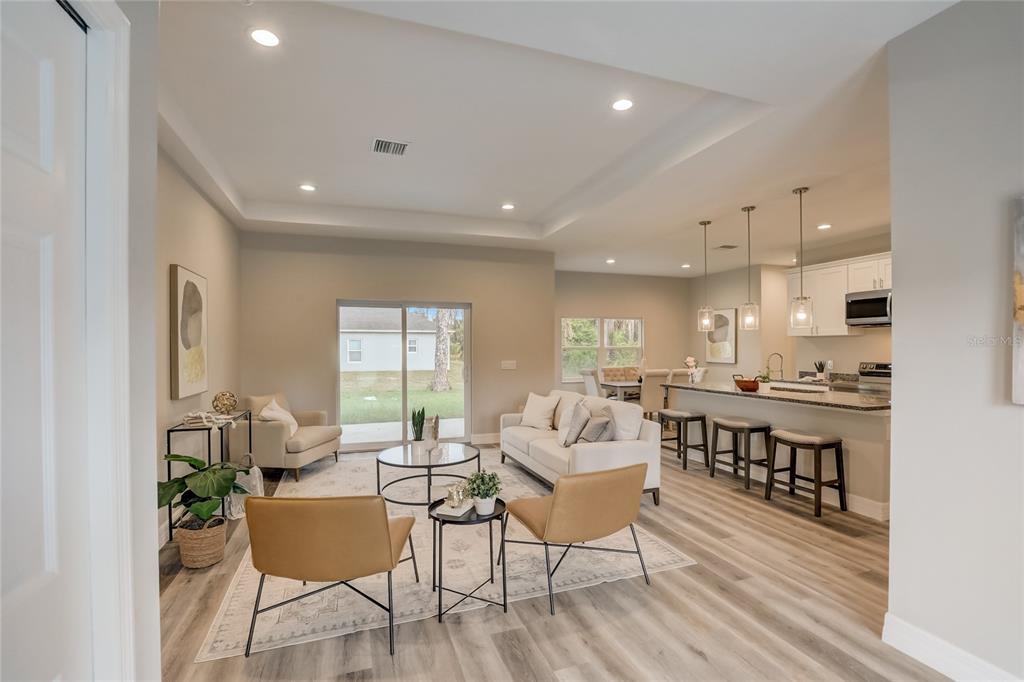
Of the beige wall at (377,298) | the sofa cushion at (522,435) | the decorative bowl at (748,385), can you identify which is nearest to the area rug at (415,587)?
the sofa cushion at (522,435)

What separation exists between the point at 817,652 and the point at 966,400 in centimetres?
128

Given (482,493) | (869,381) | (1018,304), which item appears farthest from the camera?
(869,381)

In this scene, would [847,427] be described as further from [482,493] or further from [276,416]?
[276,416]

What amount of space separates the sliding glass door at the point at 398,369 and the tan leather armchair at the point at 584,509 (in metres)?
4.14

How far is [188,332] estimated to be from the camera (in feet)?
13.4

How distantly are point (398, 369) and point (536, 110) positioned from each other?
4193 millimetres

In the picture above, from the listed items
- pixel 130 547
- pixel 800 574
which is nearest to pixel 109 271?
pixel 130 547

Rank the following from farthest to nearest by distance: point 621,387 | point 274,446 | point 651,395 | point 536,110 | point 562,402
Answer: point 621,387
point 651,395
point 562,402
point 274,446
point 536,110

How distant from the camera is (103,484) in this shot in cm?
110

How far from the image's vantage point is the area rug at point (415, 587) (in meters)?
2.43

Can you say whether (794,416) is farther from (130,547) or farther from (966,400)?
(130,547)

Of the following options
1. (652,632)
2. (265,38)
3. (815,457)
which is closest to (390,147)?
(265,38)

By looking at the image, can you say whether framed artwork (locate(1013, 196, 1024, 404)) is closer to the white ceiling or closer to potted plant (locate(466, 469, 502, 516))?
the white ceiling

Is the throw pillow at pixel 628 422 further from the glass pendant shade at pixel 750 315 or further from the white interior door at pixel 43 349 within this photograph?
the white interior door at pixel 43 349
